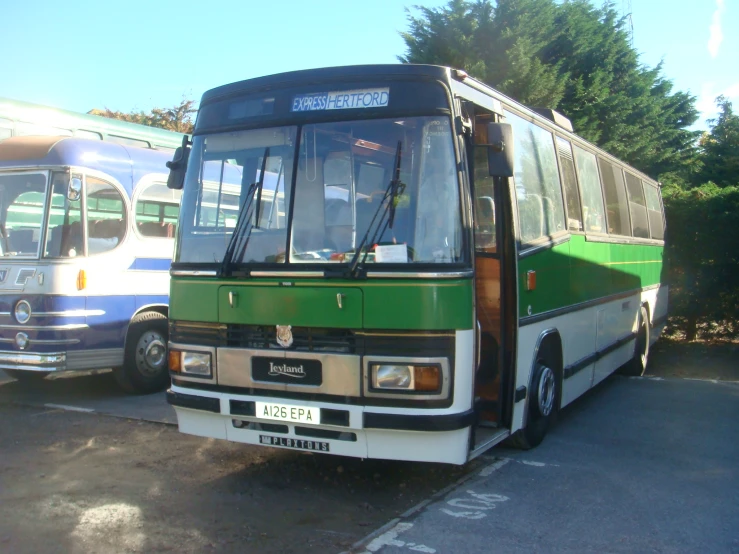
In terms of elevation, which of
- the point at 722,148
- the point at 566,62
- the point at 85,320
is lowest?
the point at 85,320

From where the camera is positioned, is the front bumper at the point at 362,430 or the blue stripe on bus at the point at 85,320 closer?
the front bumper at the point at 362,430

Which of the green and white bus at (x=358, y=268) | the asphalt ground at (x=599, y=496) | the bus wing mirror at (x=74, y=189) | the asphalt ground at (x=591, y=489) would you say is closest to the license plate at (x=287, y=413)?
the green and white bus at (x=358, y=268)

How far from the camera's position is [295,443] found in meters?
5.73

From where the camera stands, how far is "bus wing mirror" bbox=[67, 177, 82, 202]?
29.8 feet

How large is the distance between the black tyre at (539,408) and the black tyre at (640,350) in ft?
15.8

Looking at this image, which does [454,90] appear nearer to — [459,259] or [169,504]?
[459,259]

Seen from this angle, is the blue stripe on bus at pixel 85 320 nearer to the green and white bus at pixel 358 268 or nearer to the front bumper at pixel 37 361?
the front bumper at pixel 37 361

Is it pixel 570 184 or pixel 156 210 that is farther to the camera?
pixel 156 210

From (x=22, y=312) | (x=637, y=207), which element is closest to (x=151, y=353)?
(x=22, y=312)

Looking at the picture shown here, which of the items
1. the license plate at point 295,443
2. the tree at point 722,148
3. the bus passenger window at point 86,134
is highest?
the tree at point 722,148

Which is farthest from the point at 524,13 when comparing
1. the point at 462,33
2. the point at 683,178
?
the point at 683,178

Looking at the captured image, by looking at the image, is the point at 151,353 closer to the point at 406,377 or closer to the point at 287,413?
the point at 287,413

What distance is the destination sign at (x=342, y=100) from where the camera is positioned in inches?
224

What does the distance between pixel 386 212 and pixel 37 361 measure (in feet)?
17.5
